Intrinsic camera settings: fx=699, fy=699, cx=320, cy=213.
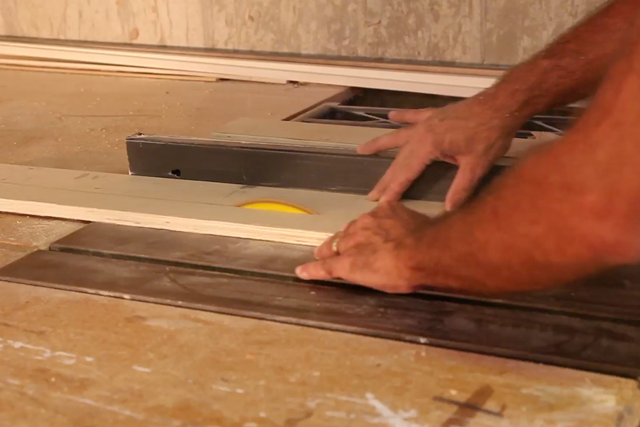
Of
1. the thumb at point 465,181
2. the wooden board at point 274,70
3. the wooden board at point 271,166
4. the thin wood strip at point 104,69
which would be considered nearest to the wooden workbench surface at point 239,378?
the thumb at point 465,181

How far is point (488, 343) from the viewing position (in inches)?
41.2

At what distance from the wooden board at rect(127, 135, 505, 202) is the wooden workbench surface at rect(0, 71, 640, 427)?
67 cm

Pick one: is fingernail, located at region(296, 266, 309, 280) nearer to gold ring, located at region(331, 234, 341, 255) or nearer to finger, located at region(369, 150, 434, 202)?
gold ring, located at region(331, 234, 341, 255)

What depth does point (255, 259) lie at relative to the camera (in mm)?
1364

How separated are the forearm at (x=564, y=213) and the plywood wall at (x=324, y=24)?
1.86m

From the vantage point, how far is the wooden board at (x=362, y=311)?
1.03 m

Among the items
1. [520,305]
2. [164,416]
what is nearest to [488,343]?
[520,305]

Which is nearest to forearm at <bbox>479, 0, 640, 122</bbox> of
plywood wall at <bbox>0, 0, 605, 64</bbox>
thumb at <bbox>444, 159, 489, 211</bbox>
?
thumb at <bbox>444, 159, 489, 211</bbox>

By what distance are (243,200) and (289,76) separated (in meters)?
1.46

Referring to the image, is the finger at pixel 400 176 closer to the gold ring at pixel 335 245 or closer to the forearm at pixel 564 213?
the gold ring at pixel 335 245

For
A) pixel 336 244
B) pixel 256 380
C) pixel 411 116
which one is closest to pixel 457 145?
pixel 411 116

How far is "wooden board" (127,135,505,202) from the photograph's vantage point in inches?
66.4

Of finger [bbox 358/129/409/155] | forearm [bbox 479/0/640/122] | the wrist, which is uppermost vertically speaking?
forearm [bbox 479/0/640/122]

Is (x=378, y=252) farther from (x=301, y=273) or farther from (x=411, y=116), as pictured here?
(x=411, y=116)
